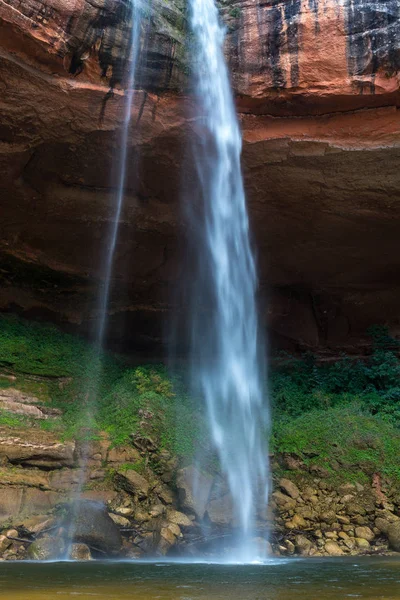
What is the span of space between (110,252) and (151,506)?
19.6 ft

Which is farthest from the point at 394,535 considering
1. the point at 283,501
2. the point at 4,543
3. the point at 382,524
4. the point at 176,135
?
the point at 176,135

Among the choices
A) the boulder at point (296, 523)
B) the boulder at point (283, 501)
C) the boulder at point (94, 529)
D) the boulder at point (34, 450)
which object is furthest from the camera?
the boulder at point (283, 501)

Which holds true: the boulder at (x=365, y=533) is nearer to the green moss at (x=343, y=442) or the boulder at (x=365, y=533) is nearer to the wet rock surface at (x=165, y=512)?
the wet rock surface at (x=165, y=512)

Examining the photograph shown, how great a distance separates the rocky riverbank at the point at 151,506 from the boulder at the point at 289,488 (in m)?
0.02

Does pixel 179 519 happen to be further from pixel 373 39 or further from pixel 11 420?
pixel 373 39

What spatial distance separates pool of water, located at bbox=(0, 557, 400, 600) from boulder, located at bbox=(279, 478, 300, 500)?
84.0 inches

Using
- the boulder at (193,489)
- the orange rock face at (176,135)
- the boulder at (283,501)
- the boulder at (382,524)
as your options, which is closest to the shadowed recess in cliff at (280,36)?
the orange rock face at (176,135)

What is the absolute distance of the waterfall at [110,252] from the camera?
8734 millimetres

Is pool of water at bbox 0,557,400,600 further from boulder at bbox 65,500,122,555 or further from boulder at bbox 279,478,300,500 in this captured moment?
boulder at bbox 279,478,300,500

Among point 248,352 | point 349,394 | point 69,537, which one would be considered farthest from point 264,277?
point 69,537

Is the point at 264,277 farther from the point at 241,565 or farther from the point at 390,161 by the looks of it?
the point at 241,565

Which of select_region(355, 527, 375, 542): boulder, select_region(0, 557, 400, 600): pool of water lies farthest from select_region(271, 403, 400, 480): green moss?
select_region(0, 557, 400, 600): pool of water

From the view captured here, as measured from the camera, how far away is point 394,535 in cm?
762

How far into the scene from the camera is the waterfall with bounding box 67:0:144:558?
8.73 meters
